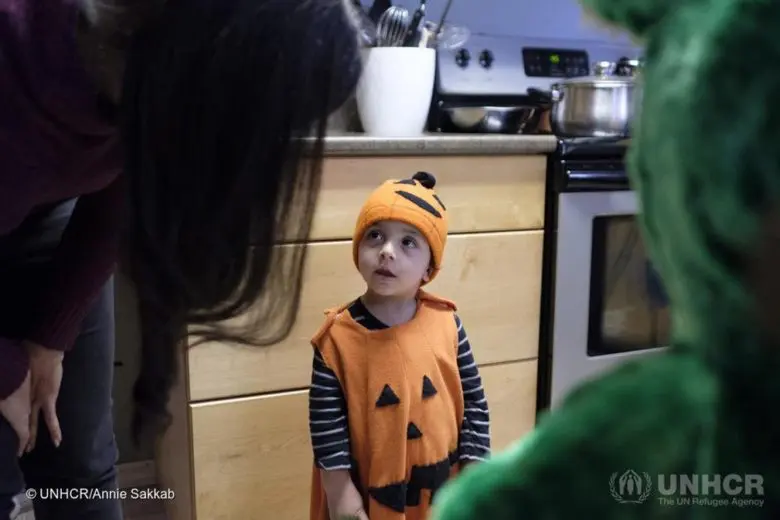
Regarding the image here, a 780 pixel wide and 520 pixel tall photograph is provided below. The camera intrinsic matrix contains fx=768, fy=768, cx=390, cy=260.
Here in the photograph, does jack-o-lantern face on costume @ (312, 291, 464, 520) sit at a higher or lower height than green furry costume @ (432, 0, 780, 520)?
lower

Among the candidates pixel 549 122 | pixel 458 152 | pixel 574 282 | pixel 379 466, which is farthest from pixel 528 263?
pixel 379 466

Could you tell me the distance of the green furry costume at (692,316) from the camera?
0.63 feet

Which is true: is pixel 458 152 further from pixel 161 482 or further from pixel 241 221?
pixel 161 482

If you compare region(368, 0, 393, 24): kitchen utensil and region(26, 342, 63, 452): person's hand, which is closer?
region(26, 342, 63, 452): person's hand

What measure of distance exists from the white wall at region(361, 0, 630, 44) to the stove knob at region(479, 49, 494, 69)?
105 mm

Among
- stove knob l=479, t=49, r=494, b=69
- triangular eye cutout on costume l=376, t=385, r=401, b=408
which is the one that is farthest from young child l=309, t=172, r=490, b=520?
stove knob l=479, t=49, r=494, b=69

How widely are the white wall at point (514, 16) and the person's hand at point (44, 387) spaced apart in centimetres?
131

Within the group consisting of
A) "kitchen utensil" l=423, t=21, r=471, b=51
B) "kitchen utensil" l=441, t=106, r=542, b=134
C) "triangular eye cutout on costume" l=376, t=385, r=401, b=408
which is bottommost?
"triangular eye cutout on costume" l=376, t=385, r=401, b=408

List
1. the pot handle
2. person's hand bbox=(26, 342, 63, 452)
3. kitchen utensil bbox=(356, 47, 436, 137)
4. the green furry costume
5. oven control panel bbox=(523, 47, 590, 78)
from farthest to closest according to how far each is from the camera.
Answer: oven control panel bbox=(523, 47, 590, 78) < the pot handle < kitchen utensil bbox=(356, 47, 436, 137) < person's hand bbox=(26, 342, 63, 452) < the green furry costume

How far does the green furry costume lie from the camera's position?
0.19 metres

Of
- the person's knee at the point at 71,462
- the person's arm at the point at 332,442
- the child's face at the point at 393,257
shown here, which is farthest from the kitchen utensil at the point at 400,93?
the person's knee at the point at 71,462

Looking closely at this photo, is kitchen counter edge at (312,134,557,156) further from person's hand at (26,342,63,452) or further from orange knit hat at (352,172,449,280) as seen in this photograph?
person's hand at (26,342,63,452)

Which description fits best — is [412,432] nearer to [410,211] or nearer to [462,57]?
[410,211]

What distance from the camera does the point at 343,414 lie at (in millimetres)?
1268
